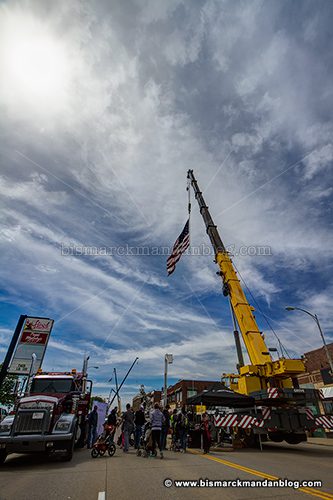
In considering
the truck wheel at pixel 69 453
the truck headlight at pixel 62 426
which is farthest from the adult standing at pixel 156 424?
the truck headlight at pixel 62 426

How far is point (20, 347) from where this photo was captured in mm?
32062

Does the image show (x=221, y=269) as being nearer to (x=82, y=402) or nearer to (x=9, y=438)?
(x=82, y=402)

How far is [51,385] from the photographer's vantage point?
466 inches

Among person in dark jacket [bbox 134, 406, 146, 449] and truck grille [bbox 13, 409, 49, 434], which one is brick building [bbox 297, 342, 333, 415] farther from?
truck grille [bbox 13, 409, 49, 434]

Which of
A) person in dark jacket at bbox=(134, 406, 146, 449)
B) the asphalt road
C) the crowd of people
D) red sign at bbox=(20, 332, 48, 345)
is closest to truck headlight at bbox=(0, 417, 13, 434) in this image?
the asphalt road

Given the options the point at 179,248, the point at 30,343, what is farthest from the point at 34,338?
the point at 179,248

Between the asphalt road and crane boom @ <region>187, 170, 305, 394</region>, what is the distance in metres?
3.97

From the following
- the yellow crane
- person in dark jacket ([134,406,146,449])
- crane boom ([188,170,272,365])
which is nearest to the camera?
the yellow crane

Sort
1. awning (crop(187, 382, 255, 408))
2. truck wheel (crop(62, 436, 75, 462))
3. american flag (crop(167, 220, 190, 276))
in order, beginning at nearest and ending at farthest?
truck wheel (crop(62, 436, 75, 462)) → awning (crop(187, 382, 255, 408)) → american flag (crop(167, 220, 190, 276))

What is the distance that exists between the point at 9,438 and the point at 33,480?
2.42 metres

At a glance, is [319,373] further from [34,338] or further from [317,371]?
[34,338]

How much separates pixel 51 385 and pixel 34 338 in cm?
2398

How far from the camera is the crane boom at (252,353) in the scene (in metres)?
12.2

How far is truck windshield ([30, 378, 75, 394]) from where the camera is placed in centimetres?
1167
